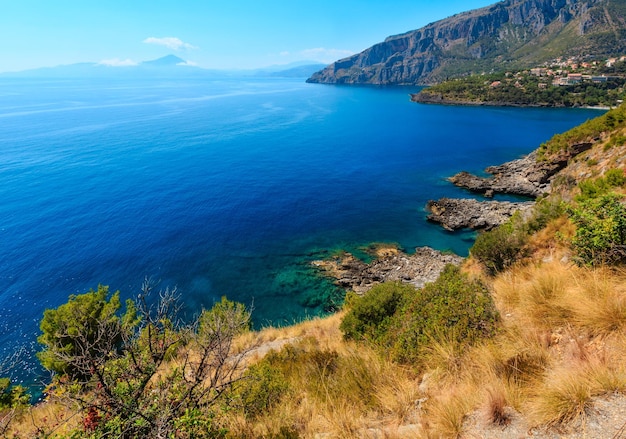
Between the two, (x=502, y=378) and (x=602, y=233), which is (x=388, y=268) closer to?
(x=602, y=233)

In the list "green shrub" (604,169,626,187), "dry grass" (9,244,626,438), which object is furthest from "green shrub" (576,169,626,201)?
"dry grass" (9,244,626,438)

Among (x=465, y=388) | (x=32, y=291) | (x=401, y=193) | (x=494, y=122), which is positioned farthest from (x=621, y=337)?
(x=494, y=122)

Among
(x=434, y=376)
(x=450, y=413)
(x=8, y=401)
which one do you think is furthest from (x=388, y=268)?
(x=8, y=401)

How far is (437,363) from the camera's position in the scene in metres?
6.59

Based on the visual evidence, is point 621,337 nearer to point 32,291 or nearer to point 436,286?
point 436,286

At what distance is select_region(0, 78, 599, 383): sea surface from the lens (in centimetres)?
2878

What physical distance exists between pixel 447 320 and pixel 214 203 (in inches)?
1675

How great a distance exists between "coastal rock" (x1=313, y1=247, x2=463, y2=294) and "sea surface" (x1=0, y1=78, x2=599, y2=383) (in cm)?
178

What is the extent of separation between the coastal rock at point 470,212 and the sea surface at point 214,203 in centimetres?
163

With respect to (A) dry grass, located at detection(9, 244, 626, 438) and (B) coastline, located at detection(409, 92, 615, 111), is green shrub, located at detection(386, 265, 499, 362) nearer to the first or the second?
(A) dry grass, located at detection(9, 244, 626, 438)

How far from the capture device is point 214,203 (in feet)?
150

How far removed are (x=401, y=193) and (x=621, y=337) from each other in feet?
145

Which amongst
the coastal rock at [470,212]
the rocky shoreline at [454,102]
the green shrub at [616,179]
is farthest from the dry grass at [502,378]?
the rocky shoreline at [454,102]

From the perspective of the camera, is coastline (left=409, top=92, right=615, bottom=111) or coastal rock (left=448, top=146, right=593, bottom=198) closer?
coastal rock (left=448, top=146, right=593, bottom=198)
